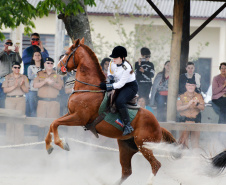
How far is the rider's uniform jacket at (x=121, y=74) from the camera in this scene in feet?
22.9

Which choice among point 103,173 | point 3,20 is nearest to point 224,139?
point 103,173

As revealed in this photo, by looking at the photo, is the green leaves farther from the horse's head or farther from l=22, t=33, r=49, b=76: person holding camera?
the horse's head

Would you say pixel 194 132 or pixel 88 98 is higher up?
pixel 88 98

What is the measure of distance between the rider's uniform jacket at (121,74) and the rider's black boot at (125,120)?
385mm

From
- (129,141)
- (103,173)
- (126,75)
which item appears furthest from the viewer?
(103,173)

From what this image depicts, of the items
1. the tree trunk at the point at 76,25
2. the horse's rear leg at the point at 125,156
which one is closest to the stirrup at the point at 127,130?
the horse's rear leg at the point at 125,156

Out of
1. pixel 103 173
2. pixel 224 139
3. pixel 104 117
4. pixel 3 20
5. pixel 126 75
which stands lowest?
pixel 103 173

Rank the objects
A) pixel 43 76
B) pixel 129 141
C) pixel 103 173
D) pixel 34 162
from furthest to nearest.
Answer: pixel 43 76, pixel 34 162, pixel 103 173, pixel 129 141

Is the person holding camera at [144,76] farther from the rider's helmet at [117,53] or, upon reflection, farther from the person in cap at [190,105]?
the rider's helmet at [117,53]

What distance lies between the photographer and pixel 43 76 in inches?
394

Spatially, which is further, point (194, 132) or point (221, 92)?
point (221, 92)

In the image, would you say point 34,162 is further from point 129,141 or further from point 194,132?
point 194,132

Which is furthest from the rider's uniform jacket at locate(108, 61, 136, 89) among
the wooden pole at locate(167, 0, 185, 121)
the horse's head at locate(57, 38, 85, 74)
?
the wooden pole at locate(167, 0, 185, 121)

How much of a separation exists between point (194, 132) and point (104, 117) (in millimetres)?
2900
